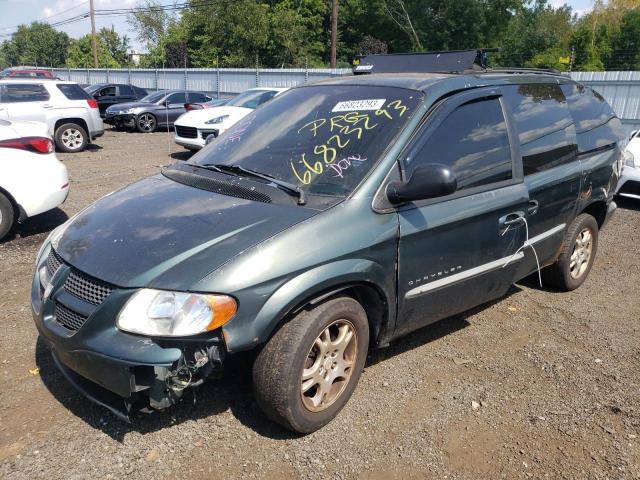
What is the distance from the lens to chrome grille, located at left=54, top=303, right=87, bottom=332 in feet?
8.70

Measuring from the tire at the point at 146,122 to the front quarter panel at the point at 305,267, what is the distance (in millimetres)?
16648

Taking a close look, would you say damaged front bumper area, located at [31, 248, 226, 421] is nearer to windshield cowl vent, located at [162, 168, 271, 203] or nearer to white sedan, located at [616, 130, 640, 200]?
windshield cowl vent, located at [162, 168, 271, 203]

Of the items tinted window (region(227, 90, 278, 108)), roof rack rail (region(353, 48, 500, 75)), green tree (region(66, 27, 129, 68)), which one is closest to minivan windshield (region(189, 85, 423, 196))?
roof rack rail (region(353, 48, 500, 75))

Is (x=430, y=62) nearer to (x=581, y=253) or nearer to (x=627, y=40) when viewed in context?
(x=581, y=253)

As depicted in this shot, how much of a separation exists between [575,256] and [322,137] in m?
2.91

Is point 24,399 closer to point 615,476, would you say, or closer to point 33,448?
point 33,448

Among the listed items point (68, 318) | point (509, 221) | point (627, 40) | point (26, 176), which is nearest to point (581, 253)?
point (509, 221)

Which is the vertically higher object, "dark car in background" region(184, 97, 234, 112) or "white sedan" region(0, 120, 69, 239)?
"dark car in background" region(184, 97, 234, 112)

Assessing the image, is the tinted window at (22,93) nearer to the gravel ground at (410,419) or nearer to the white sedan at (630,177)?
the gravel ground at (410,419)

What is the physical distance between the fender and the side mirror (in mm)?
404

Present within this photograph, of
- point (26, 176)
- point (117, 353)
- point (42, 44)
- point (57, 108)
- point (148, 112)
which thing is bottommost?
point (117, 353)

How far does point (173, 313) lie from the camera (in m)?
2.48

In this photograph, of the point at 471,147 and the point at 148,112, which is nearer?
the point at 471,147

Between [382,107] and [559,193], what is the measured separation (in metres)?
1.73
